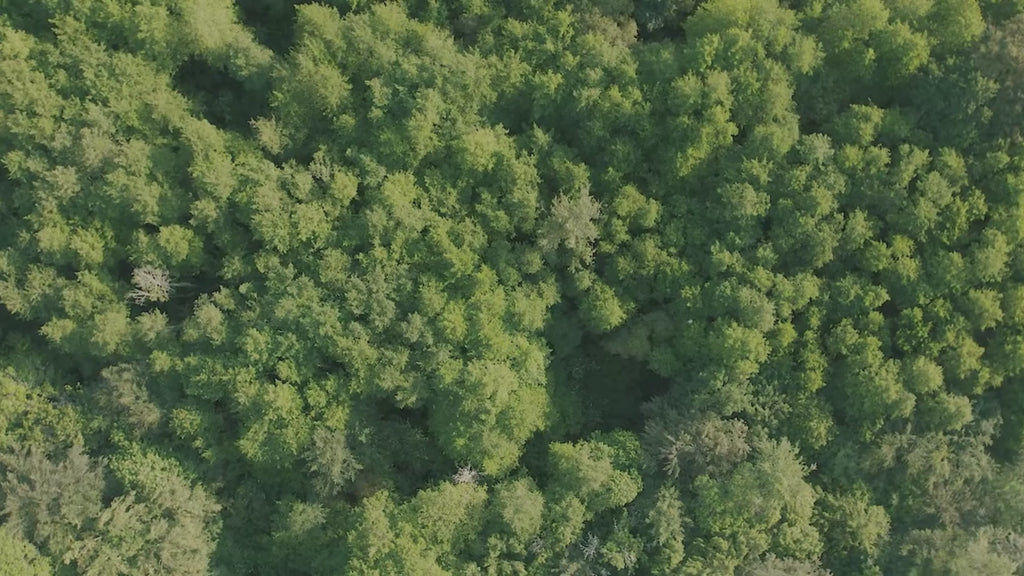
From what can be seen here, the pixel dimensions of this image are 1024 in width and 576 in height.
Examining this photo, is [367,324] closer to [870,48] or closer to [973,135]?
[870,48]

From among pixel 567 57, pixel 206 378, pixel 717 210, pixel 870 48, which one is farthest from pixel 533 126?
pixel 206 378

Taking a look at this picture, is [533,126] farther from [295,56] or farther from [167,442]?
[167,442]

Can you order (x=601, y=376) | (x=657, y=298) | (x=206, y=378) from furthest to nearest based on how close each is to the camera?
(x=601, y=376)
(x=657, y=298)
(x=206, y=378)

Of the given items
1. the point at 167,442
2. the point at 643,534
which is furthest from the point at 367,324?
the point at 643,534

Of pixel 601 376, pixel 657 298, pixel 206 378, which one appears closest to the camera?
pixel 206 378

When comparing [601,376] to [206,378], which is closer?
[206,378]

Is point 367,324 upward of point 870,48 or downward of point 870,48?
downward

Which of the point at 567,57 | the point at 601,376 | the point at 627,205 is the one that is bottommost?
the point at 601,376
